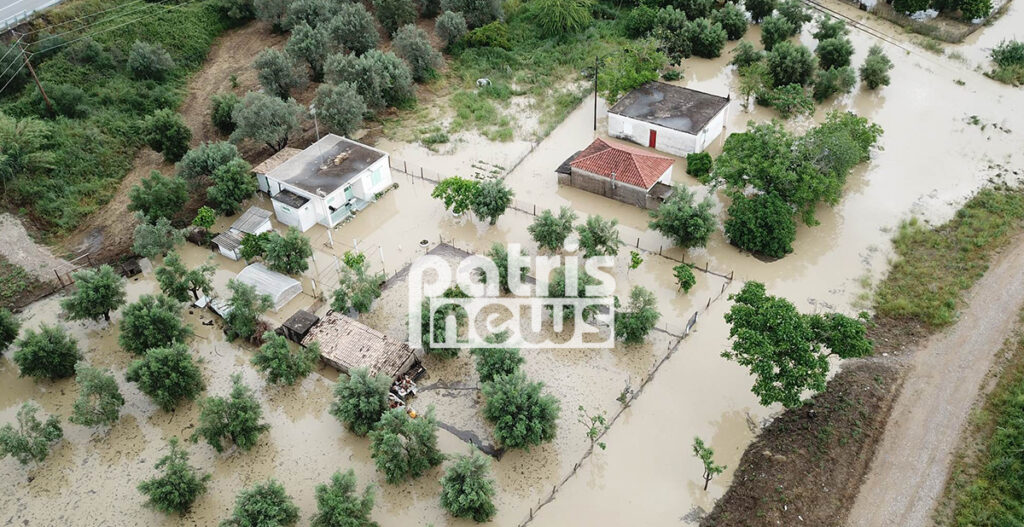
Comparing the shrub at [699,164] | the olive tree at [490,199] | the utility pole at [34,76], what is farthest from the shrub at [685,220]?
the utility pole at [34,76]

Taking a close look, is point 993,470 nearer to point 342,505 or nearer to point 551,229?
point 551,229

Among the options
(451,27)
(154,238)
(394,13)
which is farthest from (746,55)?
(154,238)

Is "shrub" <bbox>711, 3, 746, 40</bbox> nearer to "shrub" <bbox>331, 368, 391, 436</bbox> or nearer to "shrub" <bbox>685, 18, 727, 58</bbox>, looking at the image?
"shrub" <bbox>685, 18, 727, 58</bbox>

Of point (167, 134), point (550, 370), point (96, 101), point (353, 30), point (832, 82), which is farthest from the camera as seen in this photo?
point (353, 30)

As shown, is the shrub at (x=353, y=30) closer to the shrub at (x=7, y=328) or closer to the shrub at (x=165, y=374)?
the shrub at (x=7, y=328)

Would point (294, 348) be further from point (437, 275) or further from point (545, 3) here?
point (545, 3)

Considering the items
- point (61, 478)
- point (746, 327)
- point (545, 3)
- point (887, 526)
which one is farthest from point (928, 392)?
point (545, 3)

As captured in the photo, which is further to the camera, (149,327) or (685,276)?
(685,276)
